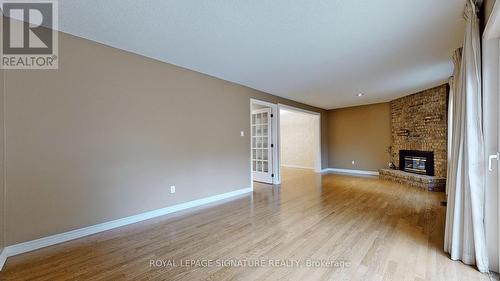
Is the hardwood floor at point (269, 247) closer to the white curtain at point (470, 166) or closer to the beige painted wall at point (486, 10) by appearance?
the white curtain at point (470, 166)

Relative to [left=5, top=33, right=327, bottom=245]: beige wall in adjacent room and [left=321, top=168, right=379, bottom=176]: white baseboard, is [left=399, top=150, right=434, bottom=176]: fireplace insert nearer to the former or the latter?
[left=321, top=168, right=379, bottom=176]: white baseboard

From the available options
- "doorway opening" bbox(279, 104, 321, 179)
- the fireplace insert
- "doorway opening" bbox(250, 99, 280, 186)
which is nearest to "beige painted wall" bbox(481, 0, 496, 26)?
"doorway opening" bbox(250, 99, 280, 186)

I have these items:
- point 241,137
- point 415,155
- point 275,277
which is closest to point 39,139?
point 275,277

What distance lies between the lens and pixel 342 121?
8.01 metres

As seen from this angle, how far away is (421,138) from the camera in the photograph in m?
5.76

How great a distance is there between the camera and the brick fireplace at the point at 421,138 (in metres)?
5.13

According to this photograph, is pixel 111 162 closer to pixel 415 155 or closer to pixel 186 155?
pixel 186 155

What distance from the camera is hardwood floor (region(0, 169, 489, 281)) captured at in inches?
74.8

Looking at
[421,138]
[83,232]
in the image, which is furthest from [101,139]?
[421,138]

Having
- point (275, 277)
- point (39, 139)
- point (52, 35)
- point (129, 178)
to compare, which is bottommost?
point (275, 277)

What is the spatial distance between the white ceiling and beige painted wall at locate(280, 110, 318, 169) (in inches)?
184

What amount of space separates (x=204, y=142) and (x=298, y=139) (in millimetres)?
5880

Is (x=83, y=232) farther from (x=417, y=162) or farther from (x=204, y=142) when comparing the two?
(x=417, y=162)

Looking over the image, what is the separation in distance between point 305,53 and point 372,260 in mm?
2639
